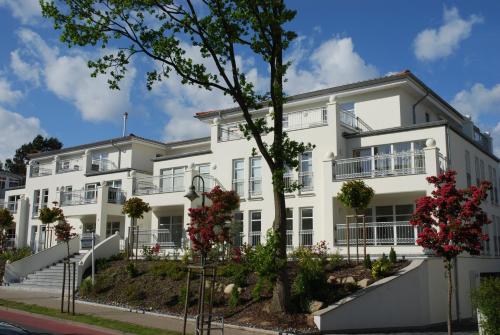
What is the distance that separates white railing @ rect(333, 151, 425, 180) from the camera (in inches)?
876

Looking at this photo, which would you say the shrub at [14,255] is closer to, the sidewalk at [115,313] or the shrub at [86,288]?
the sidewalk at [115,313]

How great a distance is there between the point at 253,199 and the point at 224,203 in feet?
24.9

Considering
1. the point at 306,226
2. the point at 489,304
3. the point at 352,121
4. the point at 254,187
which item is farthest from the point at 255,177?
the point at 489,304

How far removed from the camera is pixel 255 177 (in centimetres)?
2803

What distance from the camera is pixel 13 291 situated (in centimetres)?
2653

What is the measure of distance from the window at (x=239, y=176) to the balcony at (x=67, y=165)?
56.1 ft

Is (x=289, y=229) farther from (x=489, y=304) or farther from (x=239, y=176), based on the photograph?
(x=489, y=304)

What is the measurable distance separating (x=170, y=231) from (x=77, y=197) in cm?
939

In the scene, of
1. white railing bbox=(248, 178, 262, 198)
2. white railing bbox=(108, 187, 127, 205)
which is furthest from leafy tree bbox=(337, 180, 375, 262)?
white railing bbox=(108, 187, 127, 205)

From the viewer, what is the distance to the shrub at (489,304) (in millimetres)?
11195

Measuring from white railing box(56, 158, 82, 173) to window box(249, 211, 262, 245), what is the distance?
18986mm

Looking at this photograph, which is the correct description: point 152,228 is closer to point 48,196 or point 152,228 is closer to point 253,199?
point 253,199

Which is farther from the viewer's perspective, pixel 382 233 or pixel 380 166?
pixel 380 166

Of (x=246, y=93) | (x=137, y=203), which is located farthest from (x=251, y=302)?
(x=137, y=203)
